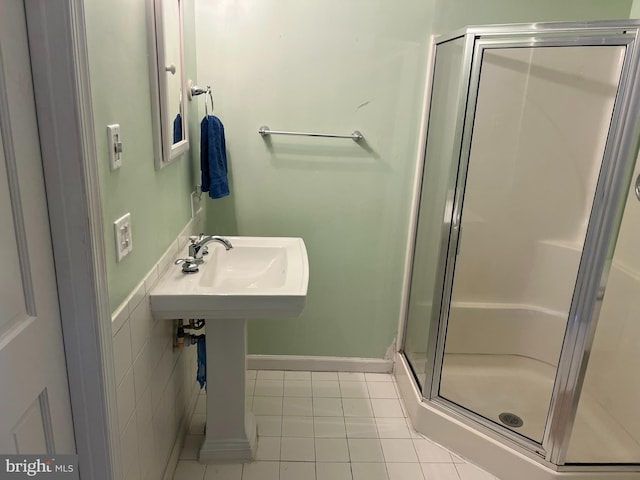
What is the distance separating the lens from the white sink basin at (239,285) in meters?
1.50

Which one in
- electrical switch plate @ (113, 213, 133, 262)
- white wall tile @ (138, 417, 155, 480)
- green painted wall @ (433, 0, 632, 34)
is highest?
green painted wall @ (433, 0, 632, 34)

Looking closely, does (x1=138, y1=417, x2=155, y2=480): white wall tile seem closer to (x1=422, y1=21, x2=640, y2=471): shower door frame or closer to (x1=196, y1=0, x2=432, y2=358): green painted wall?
(x1=196, y1=0, x2=432, y2=358): green painted wall

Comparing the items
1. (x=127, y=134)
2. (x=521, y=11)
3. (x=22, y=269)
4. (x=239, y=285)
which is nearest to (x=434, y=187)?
(x=521, y=11)

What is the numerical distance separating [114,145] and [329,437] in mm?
1542

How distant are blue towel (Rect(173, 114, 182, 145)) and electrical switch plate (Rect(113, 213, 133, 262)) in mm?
545

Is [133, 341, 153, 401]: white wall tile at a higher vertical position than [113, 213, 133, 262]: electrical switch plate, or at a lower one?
lower

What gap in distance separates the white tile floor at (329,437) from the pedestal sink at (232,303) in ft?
0.31

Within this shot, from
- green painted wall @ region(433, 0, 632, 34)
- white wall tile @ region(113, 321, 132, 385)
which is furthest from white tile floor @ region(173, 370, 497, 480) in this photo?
green painted wall @ region(433, 0, 632, 34)

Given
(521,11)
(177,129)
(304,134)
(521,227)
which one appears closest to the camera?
(177,129)

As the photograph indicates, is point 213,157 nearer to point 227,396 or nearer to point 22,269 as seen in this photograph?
point 227,396

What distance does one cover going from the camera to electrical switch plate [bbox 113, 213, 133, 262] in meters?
1.17

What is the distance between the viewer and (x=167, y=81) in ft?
5.03

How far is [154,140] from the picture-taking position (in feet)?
4.82

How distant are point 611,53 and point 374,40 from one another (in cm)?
94
